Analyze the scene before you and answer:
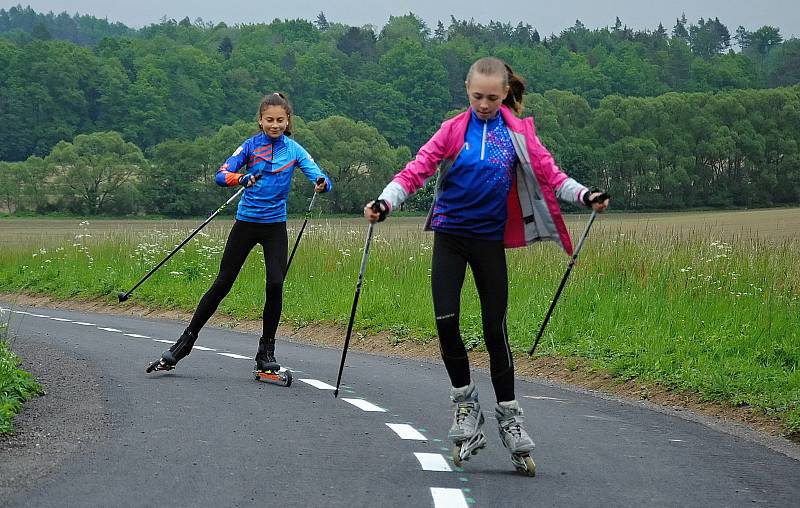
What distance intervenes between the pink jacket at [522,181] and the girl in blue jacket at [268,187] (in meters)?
3.38

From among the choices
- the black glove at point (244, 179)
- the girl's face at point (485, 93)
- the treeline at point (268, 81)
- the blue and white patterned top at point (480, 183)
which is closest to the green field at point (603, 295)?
the blue and white patterned top at point (480, 183)

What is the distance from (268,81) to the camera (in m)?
152

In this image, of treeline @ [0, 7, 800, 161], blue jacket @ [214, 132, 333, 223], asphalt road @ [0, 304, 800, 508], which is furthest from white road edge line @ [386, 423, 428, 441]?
treeline @ [0, 7, 800, 161]

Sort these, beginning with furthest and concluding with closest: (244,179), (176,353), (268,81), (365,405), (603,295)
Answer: (268,81) → (603,295) → (176,353) → (244,179) → (365,405)

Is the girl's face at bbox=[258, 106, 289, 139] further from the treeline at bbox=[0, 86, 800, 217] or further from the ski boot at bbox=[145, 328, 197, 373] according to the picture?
the treeline at bbox=[0, 86, 800, 217]

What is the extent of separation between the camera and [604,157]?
343 feet

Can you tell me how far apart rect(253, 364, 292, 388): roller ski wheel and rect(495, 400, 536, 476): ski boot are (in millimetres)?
3456

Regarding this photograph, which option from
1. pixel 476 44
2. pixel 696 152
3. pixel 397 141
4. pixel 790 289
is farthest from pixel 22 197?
pixel 476 44

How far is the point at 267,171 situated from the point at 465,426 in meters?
3.94

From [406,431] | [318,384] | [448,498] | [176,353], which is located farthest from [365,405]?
[448,498]

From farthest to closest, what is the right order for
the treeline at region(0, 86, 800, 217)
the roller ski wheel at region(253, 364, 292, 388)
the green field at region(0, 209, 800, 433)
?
the treeline at region(0, 86, 800, 217) < the green field at region(0, 209, 800, 433) < the roller ski wheel at region(253, 364, 292, 388)

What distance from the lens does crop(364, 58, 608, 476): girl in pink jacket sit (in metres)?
6.74

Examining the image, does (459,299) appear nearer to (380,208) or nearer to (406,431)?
(380,208)

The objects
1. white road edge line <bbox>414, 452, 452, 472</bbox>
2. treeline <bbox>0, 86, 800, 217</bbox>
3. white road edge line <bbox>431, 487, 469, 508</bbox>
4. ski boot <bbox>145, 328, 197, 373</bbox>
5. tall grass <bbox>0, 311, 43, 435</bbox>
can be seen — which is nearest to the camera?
white road edge line <bbox>431, 487, 469, 508</bbox>
